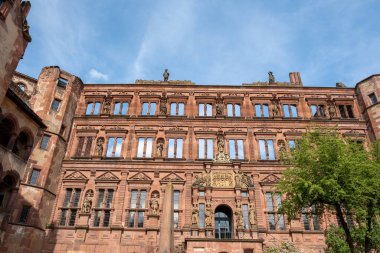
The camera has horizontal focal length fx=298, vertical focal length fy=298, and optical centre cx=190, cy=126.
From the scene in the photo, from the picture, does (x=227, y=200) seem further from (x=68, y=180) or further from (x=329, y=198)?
(x=68, y=180)

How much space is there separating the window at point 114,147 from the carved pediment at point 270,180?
44.5 feet

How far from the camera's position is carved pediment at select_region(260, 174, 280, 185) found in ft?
86.7

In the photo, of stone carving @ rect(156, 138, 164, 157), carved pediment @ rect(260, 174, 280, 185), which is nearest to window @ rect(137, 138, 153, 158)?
stone carving @ rect(156, 138, 164, 157)

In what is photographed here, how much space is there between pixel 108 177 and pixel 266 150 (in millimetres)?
14804

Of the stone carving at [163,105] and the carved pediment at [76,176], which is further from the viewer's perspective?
the stone carving at [163,105]

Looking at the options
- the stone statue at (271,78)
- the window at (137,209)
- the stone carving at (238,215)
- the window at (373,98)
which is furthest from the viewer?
the stone statue at (271,78)

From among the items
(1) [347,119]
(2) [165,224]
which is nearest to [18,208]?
(2) [165,224]

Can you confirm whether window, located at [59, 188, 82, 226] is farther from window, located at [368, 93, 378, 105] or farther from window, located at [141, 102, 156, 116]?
window, located at [368, 93, 378, 105]

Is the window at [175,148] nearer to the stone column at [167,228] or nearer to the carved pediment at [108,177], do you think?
the carved pediment at [108,177]

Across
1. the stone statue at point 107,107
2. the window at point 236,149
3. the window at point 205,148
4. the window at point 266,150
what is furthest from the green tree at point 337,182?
the stone statue at point 107,107

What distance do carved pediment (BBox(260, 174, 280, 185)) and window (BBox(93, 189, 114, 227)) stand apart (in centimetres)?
1346

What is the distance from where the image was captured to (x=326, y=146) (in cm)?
1780

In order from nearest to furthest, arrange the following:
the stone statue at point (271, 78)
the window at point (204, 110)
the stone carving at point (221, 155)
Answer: the stone carving at point (221, 155), the window at point (204, 110), the stone statue at point (271, 78)

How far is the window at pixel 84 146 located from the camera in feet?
92.3
